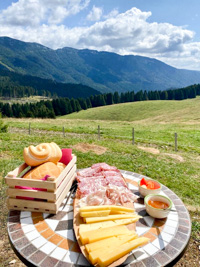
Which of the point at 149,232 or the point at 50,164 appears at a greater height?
the point at 50,164

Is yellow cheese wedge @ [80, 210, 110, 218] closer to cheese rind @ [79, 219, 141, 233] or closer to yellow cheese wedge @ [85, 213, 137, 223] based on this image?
yellow cheese wedge @ [85, 213, 137, 223]

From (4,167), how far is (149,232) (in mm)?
8501

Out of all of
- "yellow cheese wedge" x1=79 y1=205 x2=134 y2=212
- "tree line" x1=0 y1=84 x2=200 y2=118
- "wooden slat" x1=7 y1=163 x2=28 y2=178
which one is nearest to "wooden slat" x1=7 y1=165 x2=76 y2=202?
"wooden slat" x1=7 y1=163 x2=28 y2=178

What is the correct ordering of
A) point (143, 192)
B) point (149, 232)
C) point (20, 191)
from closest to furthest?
point (149, 232), point (20, 191), point (143, 192)

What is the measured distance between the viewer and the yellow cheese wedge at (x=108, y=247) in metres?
3.62

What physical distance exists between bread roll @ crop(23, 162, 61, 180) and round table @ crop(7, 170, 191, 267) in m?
0.99

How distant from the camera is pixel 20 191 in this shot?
539cm

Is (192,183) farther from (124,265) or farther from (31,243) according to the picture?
(31,243)

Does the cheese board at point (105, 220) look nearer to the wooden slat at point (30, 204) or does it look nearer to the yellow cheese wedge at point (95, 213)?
the yellow cheese wedge at point (95, 213)

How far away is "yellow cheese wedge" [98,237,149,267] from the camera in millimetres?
3543

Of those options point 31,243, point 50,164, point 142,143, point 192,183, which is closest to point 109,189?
point 50,164

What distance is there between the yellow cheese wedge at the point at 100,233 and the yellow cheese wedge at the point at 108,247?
11 cm

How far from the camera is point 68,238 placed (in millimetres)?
4469

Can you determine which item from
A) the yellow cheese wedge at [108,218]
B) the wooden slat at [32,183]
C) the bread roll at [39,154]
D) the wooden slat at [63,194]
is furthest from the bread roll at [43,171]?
the yellow cheese wedge at [108,218]
